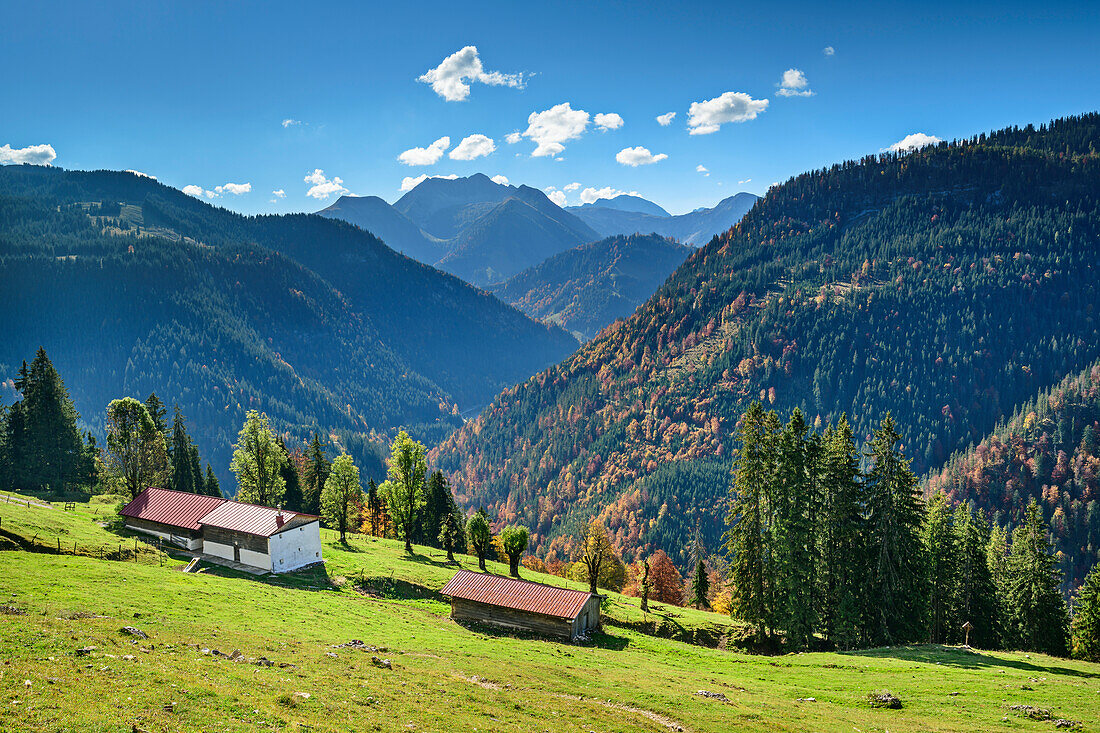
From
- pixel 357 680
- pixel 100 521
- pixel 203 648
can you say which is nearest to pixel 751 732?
pixel 357 680

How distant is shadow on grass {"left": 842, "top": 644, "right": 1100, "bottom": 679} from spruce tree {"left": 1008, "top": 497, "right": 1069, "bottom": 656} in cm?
1846

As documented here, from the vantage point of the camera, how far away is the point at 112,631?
2842cm

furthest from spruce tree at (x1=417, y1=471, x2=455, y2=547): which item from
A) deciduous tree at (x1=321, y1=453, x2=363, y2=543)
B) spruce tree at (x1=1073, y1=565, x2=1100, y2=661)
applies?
spruce tree at (x1=1073, y1=565, x2=1100, y2=661)

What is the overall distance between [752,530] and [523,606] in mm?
21016

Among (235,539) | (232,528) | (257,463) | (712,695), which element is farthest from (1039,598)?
(257,463)

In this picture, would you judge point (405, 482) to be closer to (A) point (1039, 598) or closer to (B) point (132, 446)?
(B) point (132, 446)

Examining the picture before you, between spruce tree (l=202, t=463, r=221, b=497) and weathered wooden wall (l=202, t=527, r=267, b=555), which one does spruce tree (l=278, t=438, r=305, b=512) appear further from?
weathered wooden wall (l=202, t=527, r=267, b=555)

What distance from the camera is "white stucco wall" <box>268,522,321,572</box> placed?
59375mm

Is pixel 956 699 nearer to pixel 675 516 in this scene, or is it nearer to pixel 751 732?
pixel 751 732

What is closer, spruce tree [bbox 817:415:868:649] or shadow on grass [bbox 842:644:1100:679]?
shadow on grass [bbox 842:644:1100:679]

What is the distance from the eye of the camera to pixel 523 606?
165 ft

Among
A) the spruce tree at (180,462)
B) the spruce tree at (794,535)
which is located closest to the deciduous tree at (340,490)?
the spruce tree at (180,462)

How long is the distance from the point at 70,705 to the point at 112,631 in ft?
35.8

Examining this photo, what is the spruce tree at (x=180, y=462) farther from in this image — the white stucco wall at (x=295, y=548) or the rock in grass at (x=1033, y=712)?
the rock in grass at (x=1033, y=712)
